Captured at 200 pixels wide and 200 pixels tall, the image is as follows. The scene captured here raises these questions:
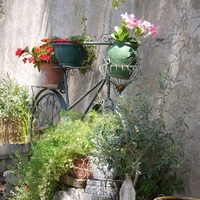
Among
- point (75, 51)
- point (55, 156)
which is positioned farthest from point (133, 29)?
point (55, 156)

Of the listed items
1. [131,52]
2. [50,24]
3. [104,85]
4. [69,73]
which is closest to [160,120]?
[131,52]

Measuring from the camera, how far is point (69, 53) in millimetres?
5145

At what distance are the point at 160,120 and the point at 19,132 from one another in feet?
10.8

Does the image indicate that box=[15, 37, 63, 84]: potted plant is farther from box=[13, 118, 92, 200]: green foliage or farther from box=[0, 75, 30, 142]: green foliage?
box=[0, 75, 30, 142]: green foliage

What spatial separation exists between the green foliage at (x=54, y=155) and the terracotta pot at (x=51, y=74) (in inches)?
39.6

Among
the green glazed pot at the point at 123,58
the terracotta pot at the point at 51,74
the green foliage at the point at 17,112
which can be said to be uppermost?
the green glazed pot at the point at 123,58

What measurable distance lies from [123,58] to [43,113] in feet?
7.14

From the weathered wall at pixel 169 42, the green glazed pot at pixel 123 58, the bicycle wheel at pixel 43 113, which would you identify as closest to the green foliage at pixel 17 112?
the bicycle wheel at pixel 43 113

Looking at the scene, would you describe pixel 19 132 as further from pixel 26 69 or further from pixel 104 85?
pixel 104 85

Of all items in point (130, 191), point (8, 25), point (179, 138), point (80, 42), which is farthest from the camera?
point (8, 25)

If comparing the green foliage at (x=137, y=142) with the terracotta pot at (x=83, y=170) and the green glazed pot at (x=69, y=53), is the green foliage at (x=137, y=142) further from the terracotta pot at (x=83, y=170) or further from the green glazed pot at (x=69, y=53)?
the green glazed pot at (x=69, y=53)

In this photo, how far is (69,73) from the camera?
19.4ft

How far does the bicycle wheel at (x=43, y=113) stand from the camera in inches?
239

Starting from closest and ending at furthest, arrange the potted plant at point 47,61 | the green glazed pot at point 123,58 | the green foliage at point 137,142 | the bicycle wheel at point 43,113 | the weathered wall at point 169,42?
the green foliage at point 137,142 → the weathered wall at point 169,42 → the green glazed pot at point 123,58 → the potted plant at point 47,61 → the bicycle wheel at point 43,113
